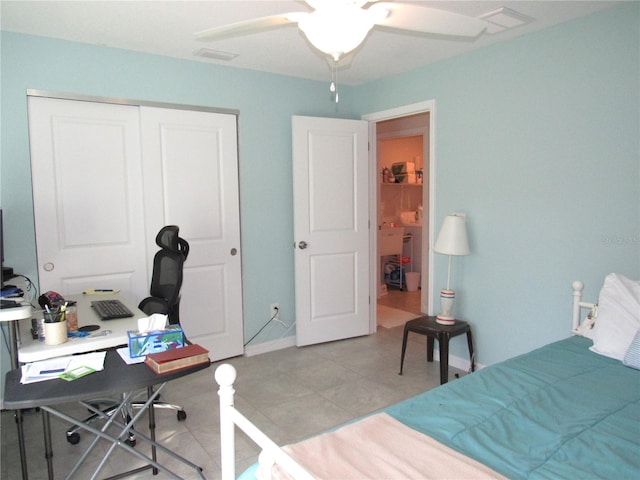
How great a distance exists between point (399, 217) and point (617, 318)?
5178mm

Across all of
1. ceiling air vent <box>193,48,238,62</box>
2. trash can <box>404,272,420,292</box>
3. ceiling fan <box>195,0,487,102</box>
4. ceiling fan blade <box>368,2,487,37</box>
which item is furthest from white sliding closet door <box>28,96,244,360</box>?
trash can <box>404,272,420,292</box>

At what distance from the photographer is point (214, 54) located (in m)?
3.51

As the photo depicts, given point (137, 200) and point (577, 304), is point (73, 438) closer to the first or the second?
point (137, 200)

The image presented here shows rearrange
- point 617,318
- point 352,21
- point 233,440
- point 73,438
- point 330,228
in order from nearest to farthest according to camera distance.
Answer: point 233,440 < point 352,21 < point 617,318 < point 73,438 < point 330,228

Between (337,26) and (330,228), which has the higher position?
(337,26)

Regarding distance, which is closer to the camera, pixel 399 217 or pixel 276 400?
pixel 276 400

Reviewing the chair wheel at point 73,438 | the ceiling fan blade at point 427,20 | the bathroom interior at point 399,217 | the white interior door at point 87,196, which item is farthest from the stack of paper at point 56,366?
the bathroom interior at point 399,217

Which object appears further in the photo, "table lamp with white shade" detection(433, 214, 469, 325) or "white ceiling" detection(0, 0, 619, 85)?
"table lamp with white shade" detection(433, 214, 469, 325)

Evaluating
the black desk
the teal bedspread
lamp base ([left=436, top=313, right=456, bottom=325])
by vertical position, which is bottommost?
lamp base ([left=436, top=313, right=456, bottom=325])

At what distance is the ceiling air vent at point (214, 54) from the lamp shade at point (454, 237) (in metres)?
2.11

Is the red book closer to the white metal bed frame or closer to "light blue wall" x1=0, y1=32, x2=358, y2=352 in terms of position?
the white metal bed frame

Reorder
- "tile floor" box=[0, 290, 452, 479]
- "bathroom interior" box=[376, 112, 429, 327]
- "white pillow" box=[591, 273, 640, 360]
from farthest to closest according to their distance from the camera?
"bathroom interior" box=[376, 112, 429, 327] < "tile floor" box=[0, 290, 452, 479] < "white pillow" box=[591, 273, 640, 360]

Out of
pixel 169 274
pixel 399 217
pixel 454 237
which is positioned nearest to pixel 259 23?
pixel 169 274

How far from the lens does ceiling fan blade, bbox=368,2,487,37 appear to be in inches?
65.9
